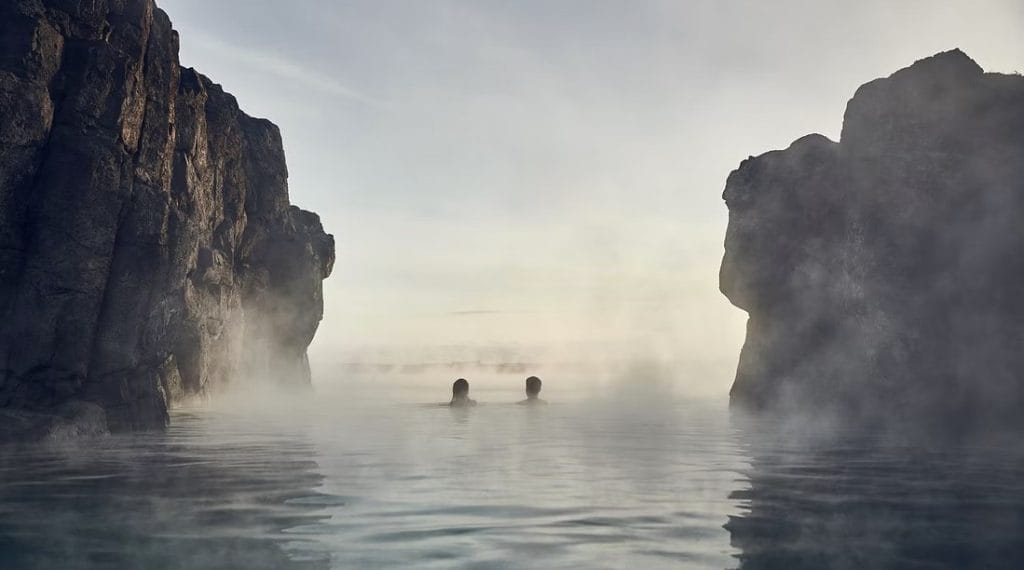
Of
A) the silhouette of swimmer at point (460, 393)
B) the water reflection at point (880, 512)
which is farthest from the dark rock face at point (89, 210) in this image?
the water reflection at point (880, 512)

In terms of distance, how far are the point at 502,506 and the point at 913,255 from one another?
55.6 m

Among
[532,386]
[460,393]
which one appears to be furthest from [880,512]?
[532,386]

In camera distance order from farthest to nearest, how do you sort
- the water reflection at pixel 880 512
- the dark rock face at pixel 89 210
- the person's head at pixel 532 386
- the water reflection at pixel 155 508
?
the person's head at pixel 532 386, the dark rock face at pixel 89 210, the water reflection at pixel 880 512, the water reflection at pixel 155 508

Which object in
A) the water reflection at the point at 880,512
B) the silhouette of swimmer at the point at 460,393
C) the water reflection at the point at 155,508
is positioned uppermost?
the silhouette of swimmer at the point at 460,393

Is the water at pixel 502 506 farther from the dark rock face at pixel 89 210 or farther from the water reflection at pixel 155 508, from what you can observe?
the dark rock face at pixel 89 210

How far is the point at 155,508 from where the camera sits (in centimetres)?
1812

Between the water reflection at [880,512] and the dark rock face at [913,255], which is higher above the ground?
the dark rock face at [913,255]

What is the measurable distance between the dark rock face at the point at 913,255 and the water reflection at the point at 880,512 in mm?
30022

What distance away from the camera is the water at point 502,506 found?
1381 centimetres

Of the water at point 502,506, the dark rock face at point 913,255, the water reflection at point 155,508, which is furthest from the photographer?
the dark rock face at point 913,255

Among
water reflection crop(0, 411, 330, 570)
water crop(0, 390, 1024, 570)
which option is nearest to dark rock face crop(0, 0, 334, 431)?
water crop(0, 390, 1024, 570)

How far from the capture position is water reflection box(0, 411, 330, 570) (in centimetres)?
1348

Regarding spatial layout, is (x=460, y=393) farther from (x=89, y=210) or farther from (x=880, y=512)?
(x=880, y=512)

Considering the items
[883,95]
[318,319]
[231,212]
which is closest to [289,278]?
[318,319]
